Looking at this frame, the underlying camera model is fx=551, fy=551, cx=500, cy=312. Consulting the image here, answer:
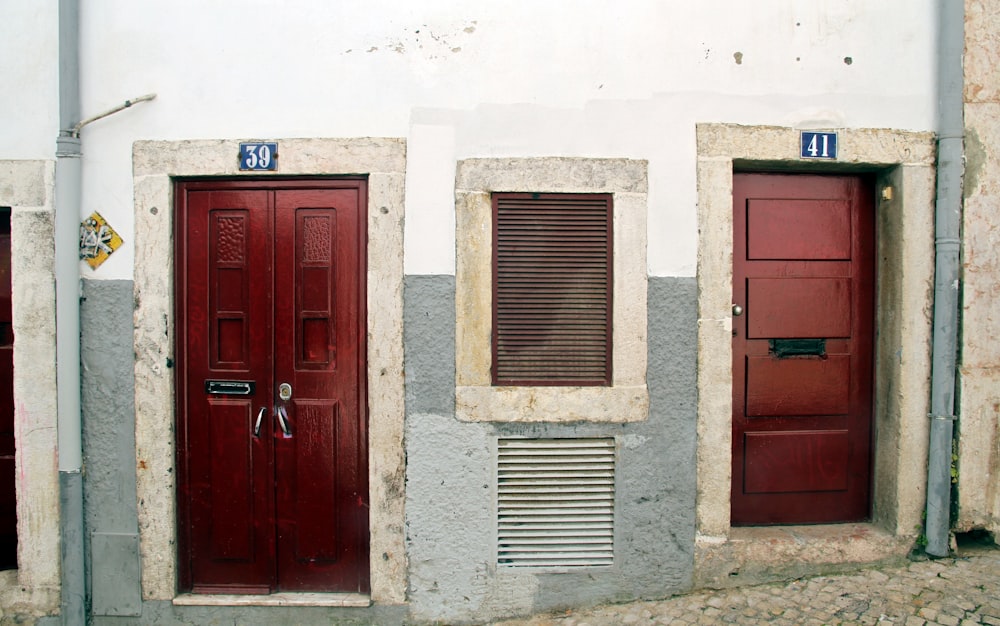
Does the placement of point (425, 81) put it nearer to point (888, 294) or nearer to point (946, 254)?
point (888, 294)

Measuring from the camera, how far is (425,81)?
3.22 m

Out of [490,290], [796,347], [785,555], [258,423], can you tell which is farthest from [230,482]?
[796,347]

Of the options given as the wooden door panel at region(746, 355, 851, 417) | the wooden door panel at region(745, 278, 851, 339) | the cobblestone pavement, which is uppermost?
the wooden door panel at region(745, 278, 851, 339)

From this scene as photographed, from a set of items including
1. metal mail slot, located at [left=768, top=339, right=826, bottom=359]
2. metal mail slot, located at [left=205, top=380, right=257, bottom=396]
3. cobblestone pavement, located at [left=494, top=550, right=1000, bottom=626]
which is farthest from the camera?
metal mail slot, located at [left=768, top=339, right=826, bottom=359]

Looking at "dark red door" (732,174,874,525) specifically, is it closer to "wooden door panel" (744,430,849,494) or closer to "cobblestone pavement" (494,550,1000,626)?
"wooden door panel" (744,430,849,494)

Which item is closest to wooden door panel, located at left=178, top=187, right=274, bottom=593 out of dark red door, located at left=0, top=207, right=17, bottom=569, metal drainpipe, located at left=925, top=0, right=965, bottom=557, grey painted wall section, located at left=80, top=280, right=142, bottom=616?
grey painted wall section, located at left=80, top=280, right=142, bottom=616

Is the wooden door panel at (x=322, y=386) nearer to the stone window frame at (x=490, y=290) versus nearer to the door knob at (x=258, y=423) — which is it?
the door knob at (x=258, y=423)

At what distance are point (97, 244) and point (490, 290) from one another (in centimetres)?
232

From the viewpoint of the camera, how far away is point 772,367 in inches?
138

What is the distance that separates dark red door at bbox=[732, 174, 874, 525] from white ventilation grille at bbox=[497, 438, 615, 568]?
92 cm

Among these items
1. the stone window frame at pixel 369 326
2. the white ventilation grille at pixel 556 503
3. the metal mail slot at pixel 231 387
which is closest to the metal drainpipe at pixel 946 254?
the white ventilation grille at pixel 556 503

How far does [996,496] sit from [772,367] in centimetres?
152

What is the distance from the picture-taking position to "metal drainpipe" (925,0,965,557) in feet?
10.7

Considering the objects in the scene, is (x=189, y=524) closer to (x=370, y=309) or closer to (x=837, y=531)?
(x=370, y=309)
